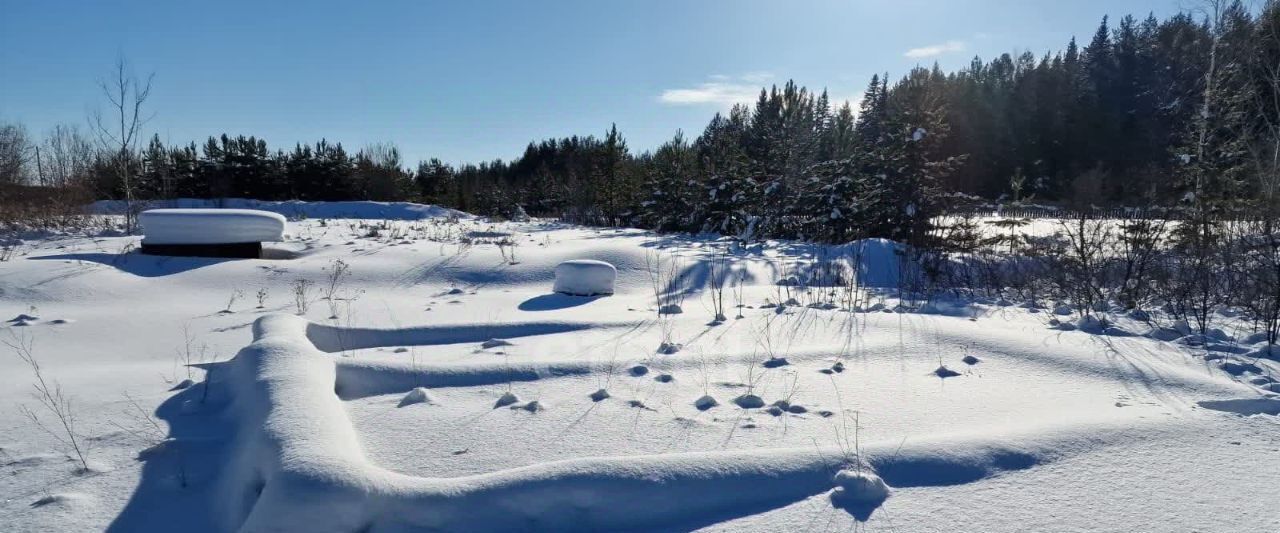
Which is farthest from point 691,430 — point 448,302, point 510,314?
point 448,302

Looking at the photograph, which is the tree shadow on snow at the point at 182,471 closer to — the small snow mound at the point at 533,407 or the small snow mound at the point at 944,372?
the small snow mound at the point at 533,407

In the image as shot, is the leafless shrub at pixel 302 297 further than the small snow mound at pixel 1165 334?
Yes

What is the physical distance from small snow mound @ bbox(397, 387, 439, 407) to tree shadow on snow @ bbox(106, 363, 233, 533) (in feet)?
Result: 2.30

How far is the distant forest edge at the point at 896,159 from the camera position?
1401cm

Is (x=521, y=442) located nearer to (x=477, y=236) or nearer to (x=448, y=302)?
(x=448, y=302)

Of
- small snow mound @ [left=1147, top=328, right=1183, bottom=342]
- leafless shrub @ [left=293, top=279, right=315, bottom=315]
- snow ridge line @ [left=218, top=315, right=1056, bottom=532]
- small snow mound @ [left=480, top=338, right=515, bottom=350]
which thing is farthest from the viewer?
leafless shrub @ [left=293, top=279, right=315, bottom=315]

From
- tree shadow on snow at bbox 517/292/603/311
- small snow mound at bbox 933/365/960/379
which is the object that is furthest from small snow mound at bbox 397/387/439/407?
tree shadow on snow at bbox 517/292/603/311

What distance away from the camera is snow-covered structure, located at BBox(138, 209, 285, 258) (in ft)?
25.8

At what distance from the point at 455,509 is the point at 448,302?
185 inches

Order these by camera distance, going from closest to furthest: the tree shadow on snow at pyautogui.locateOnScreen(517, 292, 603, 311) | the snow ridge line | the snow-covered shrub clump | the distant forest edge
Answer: the snow ridge line < the tree shadow on snow at pyautogui.locateOnScreen(517, 292, 603, 311) < the snow-covered shrub clump < the distant forest edge

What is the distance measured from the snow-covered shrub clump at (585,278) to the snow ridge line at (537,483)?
444cm

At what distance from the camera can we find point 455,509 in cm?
175

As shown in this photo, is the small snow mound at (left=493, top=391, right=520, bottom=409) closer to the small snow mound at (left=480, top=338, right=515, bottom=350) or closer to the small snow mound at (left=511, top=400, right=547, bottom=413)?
the small snow mound at (left=511, top=400, right=547, bottom=413)

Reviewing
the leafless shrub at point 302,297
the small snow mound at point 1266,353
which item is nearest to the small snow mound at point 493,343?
the leafless shrub at point 302,297
